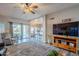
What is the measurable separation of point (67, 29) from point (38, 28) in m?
1.00

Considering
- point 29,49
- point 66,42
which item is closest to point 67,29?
point 66,42

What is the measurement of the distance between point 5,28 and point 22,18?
548 mm

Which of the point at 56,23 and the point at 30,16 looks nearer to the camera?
the point at 30,16

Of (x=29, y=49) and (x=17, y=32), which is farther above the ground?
(x=17, y=32)

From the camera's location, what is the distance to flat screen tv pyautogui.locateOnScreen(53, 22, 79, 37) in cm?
286

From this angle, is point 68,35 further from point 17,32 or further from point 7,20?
point 7,20

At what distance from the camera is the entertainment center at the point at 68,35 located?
287 cm

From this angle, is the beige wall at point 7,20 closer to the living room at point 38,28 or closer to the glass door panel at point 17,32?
the living room at point 38,28

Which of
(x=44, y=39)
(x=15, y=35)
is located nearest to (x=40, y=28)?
Result: (x=44, y=39)

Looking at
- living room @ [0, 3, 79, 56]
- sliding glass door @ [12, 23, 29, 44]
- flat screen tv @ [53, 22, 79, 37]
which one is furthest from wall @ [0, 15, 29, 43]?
flat screen tv @ [53, 22, 79, 37]

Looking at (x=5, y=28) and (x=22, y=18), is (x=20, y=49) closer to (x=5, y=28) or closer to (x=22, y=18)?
(x=5, y=28)

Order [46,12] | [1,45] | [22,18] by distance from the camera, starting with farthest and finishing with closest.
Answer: [46,12]
[22,18]
[1,45]

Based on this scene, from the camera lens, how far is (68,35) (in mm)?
2959

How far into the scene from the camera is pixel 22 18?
2514 millimetres
